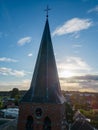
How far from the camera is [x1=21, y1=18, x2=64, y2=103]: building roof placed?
1853 centimetres

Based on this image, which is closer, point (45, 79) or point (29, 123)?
point (29, 123)

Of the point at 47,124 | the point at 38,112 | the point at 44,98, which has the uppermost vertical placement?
the point at 44,98

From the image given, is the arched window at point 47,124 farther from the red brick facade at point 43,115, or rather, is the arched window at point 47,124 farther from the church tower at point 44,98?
the red brick facade at point 43,115

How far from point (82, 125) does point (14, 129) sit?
14.8m

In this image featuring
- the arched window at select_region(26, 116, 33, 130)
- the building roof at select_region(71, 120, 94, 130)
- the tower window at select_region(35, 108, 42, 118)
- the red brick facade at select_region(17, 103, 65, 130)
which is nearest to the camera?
the red brick facade at select_region(17, 103, 65, 130)

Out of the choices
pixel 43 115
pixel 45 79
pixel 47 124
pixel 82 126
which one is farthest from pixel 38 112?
pixel 82 126

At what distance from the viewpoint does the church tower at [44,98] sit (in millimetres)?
18000

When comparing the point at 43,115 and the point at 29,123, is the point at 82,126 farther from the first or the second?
the point at 43,115

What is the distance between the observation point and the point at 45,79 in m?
18.9

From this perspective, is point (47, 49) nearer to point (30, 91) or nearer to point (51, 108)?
point (30, 91)

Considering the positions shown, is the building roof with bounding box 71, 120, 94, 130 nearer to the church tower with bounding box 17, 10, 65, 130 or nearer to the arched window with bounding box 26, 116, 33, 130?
the church tower with bounding box 17, 10, 65, 130

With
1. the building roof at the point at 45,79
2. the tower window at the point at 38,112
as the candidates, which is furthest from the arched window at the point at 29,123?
the building roof at the point at 45,79

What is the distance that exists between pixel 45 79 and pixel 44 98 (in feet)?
5.41

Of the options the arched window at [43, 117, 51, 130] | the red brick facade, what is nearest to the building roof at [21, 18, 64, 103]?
the red brick facade
